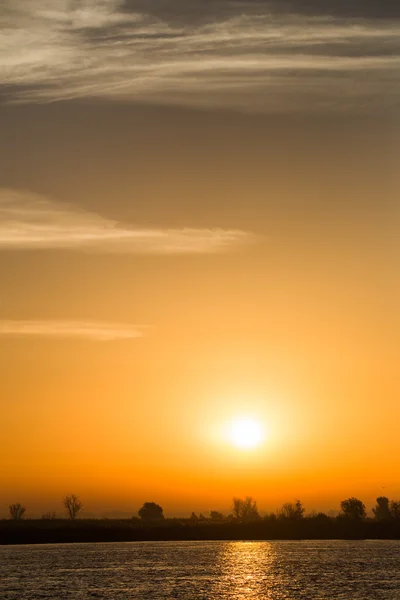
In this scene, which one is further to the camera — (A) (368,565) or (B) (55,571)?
(A) (368,565)

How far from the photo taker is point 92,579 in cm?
13150

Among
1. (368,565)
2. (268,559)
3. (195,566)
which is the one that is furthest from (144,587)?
(268,559)

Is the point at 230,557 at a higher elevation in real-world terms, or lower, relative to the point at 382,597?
higher

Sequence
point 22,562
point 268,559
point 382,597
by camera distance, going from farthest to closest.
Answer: point 268,559 → point 22,562 → point 382,597

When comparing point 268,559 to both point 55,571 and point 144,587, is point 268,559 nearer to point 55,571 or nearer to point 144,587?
point 55,571

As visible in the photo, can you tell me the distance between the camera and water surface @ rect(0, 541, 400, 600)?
357 feet

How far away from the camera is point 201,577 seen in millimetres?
135375

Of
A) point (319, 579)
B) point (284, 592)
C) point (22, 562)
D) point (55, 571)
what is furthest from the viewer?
point (22, 562)

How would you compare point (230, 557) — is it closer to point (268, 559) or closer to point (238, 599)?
point (268, 559)

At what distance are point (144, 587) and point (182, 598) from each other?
48.3 feet

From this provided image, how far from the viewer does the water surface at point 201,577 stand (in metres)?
109

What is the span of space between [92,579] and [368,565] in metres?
53.7

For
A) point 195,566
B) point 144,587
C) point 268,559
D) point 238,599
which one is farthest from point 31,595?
point 268,559

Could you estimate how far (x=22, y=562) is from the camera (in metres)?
171
